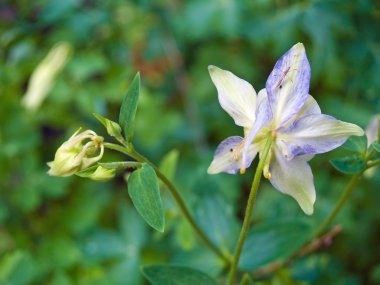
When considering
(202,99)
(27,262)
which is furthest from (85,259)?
(202,99)

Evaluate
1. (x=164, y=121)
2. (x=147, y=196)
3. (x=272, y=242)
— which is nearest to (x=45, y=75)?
(x=164, y=121)

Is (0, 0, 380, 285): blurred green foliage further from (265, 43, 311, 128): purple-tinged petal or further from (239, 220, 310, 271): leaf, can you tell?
(265, 43, 311, 128): purple-tinged petal

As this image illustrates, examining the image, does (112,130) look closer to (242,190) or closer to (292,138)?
(292,138)

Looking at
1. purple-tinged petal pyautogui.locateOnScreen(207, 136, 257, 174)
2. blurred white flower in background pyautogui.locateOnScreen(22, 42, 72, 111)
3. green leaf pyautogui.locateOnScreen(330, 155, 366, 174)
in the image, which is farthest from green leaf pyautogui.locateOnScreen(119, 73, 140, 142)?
blurred white flower in background pyautogui.locateOnScreen(22, 42, 72, 111)

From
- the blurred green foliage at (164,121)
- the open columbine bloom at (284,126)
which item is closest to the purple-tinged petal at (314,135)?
the open columbine bloom at (284,126)

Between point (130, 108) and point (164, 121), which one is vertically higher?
point (130, 108)

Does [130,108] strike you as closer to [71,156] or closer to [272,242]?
[71,156]
